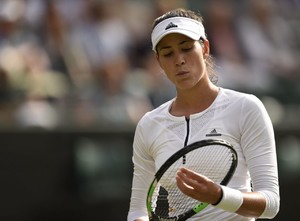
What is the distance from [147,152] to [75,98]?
4.41 meters

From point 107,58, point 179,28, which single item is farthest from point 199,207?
point 107,58

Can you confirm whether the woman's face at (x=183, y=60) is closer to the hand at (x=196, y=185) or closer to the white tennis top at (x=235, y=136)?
the white tennis top at (x=235, y=136)

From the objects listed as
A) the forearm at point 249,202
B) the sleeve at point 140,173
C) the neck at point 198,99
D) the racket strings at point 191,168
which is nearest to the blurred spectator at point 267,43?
the sleeve at point 140,173

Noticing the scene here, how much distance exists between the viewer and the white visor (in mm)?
4238

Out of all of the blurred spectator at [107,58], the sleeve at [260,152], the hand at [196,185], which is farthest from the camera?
the blurred spectator at [107,58]

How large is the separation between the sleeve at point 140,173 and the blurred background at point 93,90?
12.6ft

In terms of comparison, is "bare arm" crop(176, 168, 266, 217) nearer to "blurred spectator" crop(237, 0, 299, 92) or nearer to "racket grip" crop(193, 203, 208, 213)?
"racket grip" crop(193, 203, 208, 213)

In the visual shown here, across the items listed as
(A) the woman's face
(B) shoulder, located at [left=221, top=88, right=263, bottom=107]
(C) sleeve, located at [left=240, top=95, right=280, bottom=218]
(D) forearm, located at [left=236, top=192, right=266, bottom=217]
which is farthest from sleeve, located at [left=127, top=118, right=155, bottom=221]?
(D) forearm, located at [left=236, top=192, right=266, bottom=217]

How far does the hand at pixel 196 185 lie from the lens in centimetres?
363

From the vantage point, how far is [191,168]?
4078 mm

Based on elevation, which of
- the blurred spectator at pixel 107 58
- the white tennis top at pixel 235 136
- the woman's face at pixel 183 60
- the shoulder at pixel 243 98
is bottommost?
the white tennis top at pixel 235 136

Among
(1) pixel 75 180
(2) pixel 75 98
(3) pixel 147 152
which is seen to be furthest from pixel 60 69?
(3) pixel 147 152

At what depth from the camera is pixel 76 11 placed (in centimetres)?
991

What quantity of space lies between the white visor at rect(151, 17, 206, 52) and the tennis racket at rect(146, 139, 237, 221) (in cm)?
61
